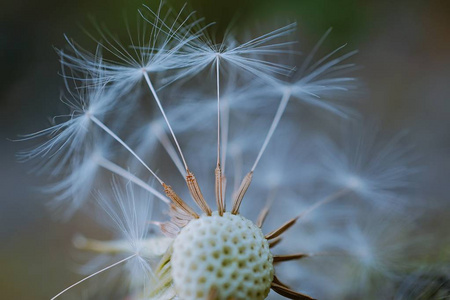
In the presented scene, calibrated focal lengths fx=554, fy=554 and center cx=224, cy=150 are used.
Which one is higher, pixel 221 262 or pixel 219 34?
pixel 219 34

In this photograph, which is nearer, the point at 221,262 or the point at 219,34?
the point at 221,262

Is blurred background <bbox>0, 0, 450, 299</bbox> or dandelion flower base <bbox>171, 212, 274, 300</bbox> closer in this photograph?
dandelion flower base <bbox>171, 212, 274, 300</bbox>

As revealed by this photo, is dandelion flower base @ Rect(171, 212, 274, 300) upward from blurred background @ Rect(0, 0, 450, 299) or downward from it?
downward

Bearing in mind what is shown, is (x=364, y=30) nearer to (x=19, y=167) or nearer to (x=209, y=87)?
(x=209, y=87)

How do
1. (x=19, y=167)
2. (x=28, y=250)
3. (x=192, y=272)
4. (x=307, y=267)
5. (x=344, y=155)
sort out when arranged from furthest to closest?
(x=19, y=167) → (x=28, y=250) → (x=344, y=155) → (x=307, y=267) → (x=192, y=272)

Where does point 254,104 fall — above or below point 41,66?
below

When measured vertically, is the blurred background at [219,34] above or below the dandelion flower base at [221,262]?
above

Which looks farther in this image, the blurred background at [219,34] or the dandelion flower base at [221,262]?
the blurred background at [219,34]

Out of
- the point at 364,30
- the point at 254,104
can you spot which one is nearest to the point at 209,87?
the point at 254,104
